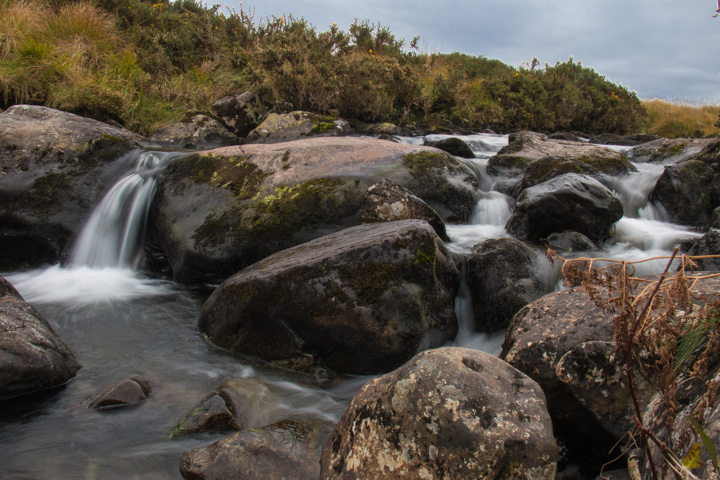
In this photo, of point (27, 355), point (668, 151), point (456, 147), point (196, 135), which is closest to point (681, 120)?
point (668, 151)

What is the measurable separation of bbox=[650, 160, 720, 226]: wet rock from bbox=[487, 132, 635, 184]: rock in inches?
48.7

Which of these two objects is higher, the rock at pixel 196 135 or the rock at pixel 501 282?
the rock at pixel 196 135

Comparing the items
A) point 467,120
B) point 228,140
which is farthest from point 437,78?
point 228,140

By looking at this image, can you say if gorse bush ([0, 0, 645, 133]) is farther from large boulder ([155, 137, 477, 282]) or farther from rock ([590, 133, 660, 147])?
large boulder ([155, 137, 477, 282])

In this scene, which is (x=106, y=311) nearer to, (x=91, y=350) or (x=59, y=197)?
(x=91, y=350)

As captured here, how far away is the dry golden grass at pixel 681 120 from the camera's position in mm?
18281

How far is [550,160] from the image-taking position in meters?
7.89

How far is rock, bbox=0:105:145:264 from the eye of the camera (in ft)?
20.9

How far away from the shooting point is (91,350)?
14.3ft

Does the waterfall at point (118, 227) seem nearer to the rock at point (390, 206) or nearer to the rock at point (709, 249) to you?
the rock at point (390, 206)

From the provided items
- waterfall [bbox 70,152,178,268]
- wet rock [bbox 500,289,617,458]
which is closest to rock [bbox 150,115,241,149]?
waterfall [bbox 70,152,178,268]

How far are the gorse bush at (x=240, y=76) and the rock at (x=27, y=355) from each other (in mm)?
7380

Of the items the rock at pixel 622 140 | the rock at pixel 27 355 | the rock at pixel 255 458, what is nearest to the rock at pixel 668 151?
the rock at pixel 622 140

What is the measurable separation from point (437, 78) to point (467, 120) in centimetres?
206
